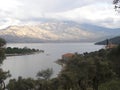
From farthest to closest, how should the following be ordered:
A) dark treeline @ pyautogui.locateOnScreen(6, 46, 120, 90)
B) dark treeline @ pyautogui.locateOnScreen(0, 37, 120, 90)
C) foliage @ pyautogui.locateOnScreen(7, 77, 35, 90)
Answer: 1. foliage @ pyautogui.locateOnScreen(7, 77, 35, 90)
2. dark treeline @ pyautogui.locateOnScreen(6, 46, 120, 90)
3. dark treeline @ pyautogui.locateOnScreen(0, 37, 120, 90)

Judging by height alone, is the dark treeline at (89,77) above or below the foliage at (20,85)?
above

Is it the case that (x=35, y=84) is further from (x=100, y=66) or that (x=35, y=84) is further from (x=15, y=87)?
(x=100, y=66)

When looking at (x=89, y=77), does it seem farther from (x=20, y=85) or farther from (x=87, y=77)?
(x=20, y=85)

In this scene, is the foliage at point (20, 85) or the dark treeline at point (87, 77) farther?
the foliage at point (20, 85)

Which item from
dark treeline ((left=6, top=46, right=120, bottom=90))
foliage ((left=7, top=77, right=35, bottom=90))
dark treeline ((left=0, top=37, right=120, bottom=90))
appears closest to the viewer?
dark treeline ((left=0, top=37, right=120, bottom=90))

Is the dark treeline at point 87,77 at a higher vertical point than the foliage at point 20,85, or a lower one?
higher

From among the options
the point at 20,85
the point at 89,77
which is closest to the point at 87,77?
the point at 89,77

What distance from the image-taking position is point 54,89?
6431 centimetres

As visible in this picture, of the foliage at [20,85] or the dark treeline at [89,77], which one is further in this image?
the foliage at [20,85]

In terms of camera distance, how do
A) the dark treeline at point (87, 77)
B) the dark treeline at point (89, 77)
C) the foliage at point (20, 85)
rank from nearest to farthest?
the dark treeline at point (87, 77)
the dark treeline at point (89, 77)
the foliage at point (20, 85)

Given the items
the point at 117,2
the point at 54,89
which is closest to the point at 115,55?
the point at 54,89

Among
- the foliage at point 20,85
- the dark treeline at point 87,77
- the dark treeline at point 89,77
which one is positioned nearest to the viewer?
the dark treeline at point 87,77

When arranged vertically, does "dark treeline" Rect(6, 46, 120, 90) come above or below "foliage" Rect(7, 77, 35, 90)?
above

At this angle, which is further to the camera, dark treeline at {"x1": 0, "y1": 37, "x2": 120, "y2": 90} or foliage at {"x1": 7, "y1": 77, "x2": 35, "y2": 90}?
foliage at {"x1": 7, "y1": 77, "x2": 35, "y2": 90}
